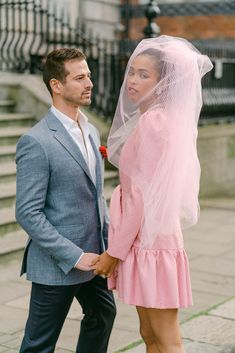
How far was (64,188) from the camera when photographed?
11.5 feet

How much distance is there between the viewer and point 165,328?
11.4ft

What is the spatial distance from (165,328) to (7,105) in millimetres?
6850

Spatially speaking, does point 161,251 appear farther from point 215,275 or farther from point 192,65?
point 215,275

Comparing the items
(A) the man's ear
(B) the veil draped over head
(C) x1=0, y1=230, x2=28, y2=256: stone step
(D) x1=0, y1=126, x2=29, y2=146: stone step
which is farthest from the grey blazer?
(D) x1=0, y1=126, x2=29, y2=146: stone step

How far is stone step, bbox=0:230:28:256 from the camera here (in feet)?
22.9

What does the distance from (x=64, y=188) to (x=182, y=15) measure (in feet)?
48.0

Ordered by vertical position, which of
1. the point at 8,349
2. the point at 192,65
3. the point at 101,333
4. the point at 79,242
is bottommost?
the point at 8,349

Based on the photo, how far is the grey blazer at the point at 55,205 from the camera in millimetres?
3396

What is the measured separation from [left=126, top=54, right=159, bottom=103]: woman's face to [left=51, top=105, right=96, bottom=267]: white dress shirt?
0.37m

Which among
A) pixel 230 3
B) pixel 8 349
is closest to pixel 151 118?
pixel 8 349

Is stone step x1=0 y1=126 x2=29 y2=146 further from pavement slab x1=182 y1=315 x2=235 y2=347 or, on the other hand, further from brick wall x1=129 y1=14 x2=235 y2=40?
brick wall x1=129 y1=14 x2=235 y2=40

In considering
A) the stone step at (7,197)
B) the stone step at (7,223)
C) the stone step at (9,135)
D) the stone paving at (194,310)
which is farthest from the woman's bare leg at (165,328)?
the stone step at (9,135)

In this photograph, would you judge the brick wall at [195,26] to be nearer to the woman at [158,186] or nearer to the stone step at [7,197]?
the stone step at [7,197]

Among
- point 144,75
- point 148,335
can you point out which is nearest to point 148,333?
point 148,335
